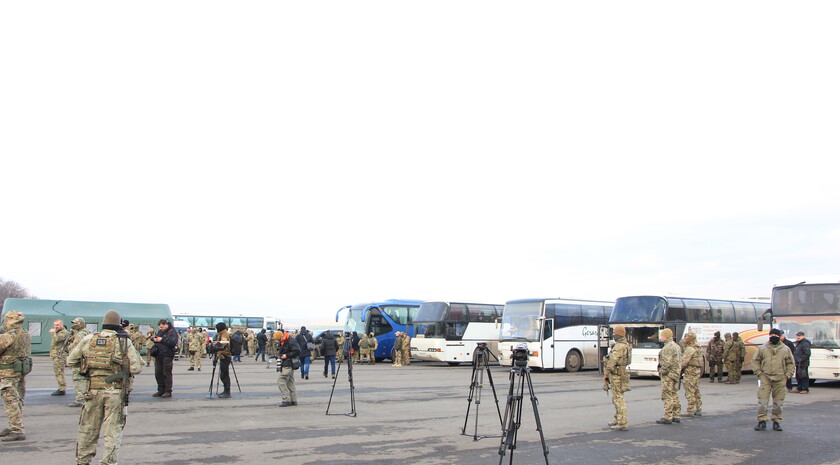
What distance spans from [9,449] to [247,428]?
140 inches

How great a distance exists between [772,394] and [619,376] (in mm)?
3063

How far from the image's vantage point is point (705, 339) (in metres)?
26.5

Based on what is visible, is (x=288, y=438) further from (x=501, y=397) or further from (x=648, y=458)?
(x=501, y=397)

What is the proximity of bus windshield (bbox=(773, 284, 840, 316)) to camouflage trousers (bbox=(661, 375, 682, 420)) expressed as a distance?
1136 cm

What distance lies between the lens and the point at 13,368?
34.2 ft

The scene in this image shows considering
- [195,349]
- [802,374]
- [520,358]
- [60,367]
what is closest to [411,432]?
[520,358]

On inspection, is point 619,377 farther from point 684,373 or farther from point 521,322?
point 521,322

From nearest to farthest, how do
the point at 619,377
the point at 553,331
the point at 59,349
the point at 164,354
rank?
1. the point at 619,377
2. the point at 59,349
3. the point at 164,354
4. the point at 553,331

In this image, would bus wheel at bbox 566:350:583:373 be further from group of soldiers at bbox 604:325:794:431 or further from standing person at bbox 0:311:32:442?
standing person at bbox 0:311:32:442

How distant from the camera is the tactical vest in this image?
8078mm

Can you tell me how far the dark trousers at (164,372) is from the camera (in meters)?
16.6

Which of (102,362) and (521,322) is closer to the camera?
(102,362)

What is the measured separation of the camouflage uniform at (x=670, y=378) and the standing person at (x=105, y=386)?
31.7ft

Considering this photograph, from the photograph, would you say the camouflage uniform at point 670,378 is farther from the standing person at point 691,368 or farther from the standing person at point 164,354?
the standing person at point 164,354
